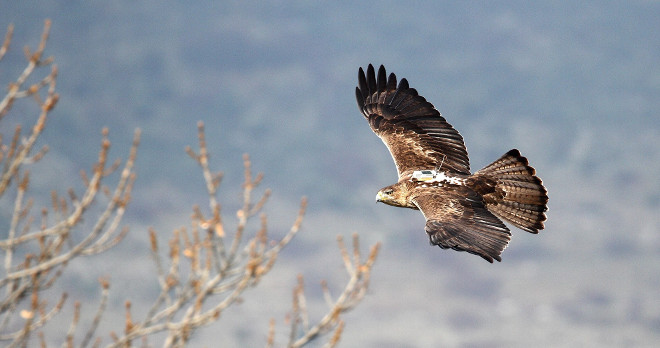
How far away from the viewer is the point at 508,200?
13812 mm

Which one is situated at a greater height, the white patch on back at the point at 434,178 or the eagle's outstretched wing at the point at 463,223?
the white patch on back at the point at 434,178

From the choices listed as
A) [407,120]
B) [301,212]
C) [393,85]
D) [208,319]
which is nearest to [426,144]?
[407,120]

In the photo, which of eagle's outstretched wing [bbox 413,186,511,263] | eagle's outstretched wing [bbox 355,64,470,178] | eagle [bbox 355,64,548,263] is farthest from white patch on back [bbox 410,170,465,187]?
eagle's outstretched wing [bbox 355,64,470,178]

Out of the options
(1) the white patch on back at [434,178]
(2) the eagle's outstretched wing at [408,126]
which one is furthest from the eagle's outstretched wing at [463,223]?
(2) the eagle's outstretched wing at [408,126]

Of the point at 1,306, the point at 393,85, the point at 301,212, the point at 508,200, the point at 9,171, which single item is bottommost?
the point at 1,306

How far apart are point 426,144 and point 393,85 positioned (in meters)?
2.31

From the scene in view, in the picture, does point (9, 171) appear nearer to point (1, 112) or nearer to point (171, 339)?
point (1, 112)

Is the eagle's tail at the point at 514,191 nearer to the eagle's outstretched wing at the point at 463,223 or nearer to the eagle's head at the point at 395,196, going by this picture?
the eagle's outstretched wing at the point at 463,223

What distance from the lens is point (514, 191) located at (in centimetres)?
1386

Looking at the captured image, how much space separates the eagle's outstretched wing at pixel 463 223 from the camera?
37.8 ft

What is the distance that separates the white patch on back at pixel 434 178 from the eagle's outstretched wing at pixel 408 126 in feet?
2.35

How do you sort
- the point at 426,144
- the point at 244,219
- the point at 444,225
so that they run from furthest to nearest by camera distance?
the point at 426,144, the point at 444,225, the point at 244,219

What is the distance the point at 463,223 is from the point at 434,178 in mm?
2144

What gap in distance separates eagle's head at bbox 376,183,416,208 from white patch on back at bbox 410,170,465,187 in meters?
0.36
